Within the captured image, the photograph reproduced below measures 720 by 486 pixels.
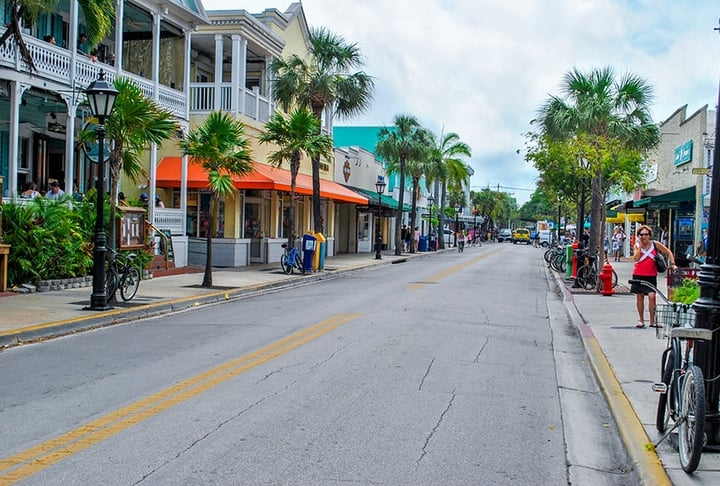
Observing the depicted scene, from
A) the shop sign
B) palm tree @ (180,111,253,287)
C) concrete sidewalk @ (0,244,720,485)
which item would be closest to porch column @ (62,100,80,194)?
palm tree @ (180,111,253,287)

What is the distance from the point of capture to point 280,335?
11344mm

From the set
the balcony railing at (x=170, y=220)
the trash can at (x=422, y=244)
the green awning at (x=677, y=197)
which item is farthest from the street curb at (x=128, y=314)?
the trash can at (x=422, y=244)

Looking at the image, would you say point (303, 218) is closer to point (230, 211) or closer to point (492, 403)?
point (230, 211)

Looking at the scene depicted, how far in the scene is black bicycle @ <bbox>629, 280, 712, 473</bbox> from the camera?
16.3ft

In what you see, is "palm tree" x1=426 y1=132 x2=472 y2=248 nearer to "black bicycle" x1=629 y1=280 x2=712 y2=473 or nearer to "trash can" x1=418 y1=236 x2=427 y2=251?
"trash can" x1=418 y1=236 x2=427 y2=251

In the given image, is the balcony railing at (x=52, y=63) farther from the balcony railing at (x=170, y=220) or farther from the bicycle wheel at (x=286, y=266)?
the bicycle wheel at (x=286, y=266)

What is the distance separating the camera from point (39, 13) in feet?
46.0

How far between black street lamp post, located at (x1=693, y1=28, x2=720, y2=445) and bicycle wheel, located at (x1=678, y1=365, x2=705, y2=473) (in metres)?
0.17

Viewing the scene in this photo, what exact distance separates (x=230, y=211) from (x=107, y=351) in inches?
666

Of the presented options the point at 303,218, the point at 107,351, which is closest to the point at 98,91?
the point at 107,351

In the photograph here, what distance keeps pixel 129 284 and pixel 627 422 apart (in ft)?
36.2

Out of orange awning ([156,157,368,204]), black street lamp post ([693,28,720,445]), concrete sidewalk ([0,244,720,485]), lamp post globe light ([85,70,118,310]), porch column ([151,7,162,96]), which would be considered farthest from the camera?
orange awning ([156,157,368,204])

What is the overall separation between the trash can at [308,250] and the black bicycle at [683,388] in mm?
19092

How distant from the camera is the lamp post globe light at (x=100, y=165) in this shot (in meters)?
12.9
